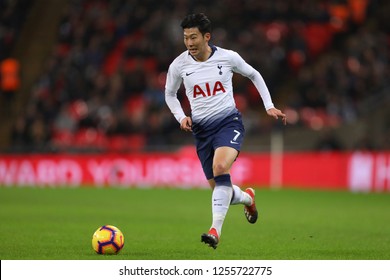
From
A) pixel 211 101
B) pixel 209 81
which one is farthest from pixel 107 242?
pixel 209 81

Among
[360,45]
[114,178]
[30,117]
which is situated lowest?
[114,178]

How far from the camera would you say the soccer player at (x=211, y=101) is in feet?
31.3

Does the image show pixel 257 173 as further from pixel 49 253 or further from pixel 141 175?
pixel 49 253

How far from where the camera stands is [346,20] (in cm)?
2733

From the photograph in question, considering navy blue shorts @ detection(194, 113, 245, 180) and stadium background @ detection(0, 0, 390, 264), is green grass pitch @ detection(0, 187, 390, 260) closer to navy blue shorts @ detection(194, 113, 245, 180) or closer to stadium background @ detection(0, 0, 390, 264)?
stadium background @ detection(0, 0, 390, 264)

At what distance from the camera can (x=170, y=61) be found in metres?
25.8

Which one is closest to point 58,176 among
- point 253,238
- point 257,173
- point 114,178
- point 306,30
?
point 114,178

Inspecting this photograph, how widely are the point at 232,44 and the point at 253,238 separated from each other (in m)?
15.2

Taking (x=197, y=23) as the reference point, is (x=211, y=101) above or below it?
below

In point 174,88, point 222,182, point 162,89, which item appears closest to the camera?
point 222,182

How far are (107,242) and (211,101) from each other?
190cm

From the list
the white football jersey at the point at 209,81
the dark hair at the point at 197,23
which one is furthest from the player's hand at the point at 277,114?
the dark hair at the point at 197,23

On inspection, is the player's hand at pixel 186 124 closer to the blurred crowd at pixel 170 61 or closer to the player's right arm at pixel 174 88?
the player's right arm at pixel 174 88

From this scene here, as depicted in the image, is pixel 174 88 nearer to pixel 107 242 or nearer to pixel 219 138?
pixel 219 138
